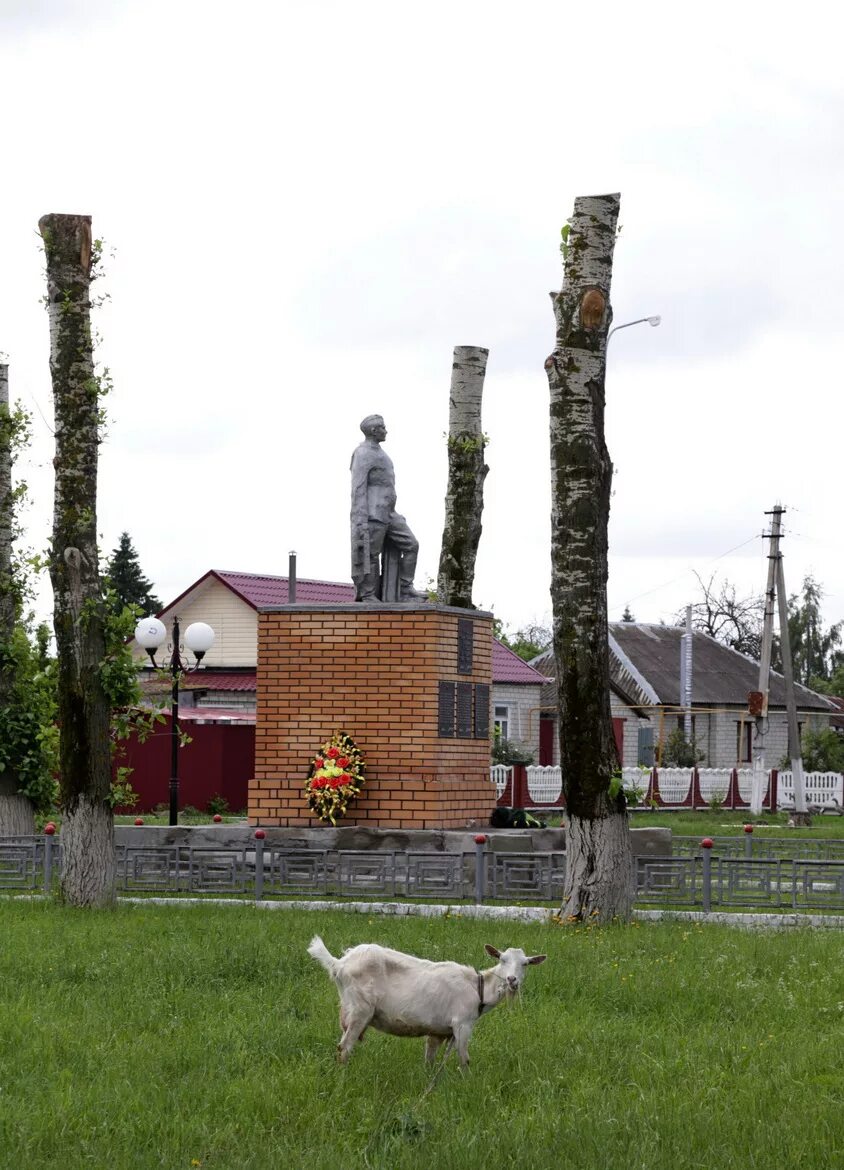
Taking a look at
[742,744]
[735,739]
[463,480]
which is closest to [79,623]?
[463,480]

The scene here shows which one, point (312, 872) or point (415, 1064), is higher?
point (312, 872)

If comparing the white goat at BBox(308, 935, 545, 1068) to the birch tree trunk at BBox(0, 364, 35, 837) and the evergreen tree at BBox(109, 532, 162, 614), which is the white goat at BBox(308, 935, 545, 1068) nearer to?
the birch tree trunk at BBox(0, 364, 35, 837)

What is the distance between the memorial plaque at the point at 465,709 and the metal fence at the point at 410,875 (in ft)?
6.03

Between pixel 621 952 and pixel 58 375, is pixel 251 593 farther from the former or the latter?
pixel 621 952

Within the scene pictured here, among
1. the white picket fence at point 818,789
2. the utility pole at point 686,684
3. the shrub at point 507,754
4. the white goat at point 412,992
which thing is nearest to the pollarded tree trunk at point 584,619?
the white goat at point 412,992

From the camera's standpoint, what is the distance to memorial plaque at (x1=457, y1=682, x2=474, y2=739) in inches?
715

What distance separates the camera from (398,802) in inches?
690

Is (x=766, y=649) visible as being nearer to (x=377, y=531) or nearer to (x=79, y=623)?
(x=377, y=531)

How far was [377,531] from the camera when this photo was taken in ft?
60.8

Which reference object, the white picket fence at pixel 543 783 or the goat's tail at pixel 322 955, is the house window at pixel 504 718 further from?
the goat's tail at pixel 322 955

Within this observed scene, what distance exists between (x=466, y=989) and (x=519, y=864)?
27.2ft

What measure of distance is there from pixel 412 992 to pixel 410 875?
877cm

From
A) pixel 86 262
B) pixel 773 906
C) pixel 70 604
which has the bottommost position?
pixel 773 906

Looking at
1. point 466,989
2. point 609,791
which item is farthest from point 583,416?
point 466,989
